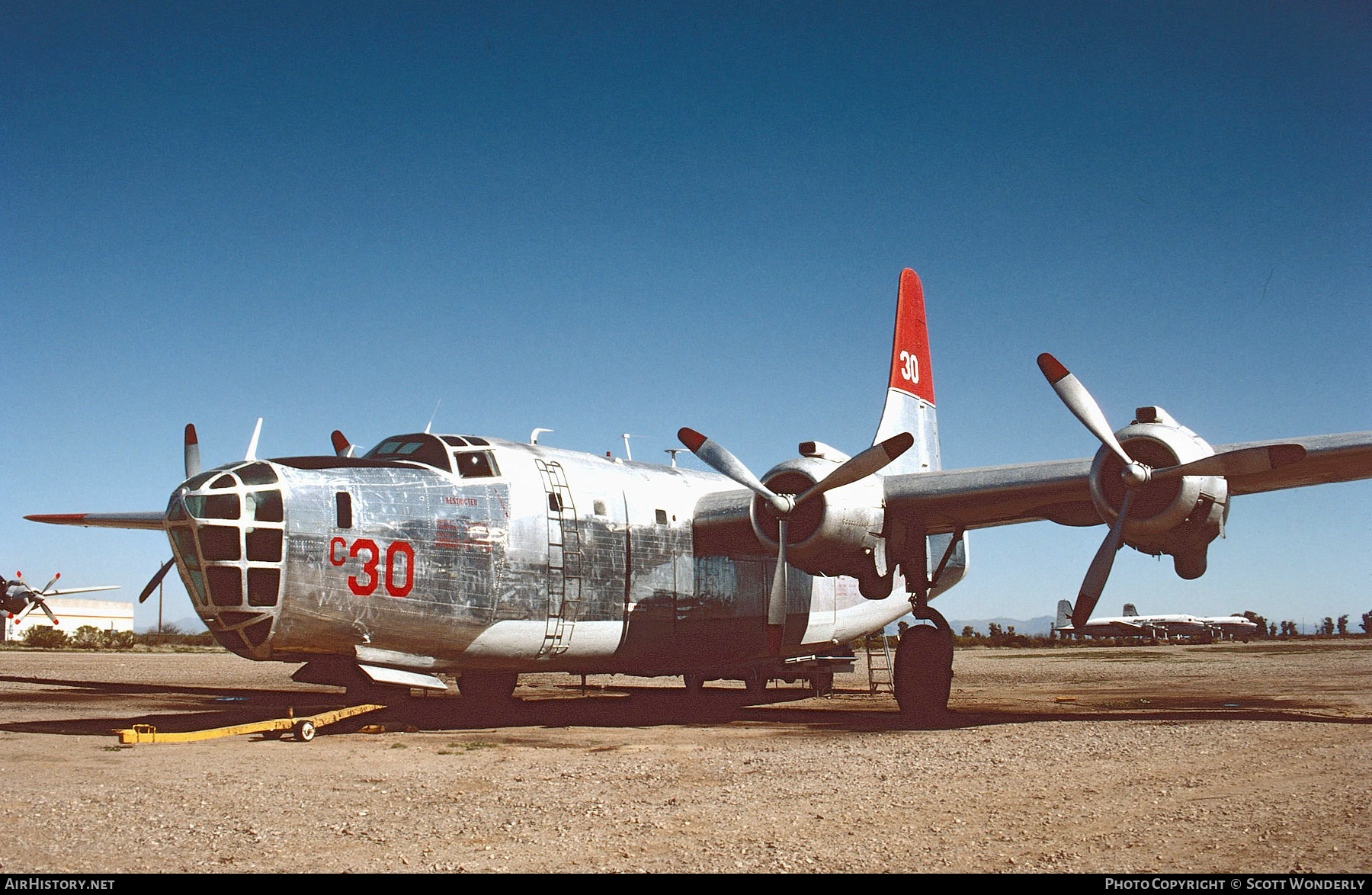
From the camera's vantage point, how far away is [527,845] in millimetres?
→ 6145

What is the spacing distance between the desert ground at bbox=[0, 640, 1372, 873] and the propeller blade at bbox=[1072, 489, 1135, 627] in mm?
1669

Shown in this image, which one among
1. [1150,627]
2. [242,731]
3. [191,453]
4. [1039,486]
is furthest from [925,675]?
[1150,627]

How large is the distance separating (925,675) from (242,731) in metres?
10.2

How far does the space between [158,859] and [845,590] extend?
14593 mm

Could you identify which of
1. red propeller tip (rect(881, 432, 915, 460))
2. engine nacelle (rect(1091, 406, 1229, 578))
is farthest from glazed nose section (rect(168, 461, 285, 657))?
engine nacelle (rect(1091, 406, 1229, 578))

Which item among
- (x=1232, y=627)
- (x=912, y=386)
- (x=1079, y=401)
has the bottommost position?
(x=1232, y=627)

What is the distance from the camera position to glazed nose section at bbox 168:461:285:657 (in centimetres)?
1094

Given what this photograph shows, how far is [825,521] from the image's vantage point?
Result: 47.4 ft

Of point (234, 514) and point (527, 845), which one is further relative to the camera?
point (234, 514)

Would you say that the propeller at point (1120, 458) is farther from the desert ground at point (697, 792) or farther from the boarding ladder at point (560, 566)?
the boarding ladder at point (560, 566)

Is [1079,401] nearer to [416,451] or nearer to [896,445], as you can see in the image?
[896,445]

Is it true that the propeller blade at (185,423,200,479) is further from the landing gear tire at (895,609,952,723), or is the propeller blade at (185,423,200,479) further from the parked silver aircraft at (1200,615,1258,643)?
the parked silver aircraft at (1200,615,1258,643)

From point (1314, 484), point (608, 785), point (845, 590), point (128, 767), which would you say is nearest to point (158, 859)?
point (608, 785)
